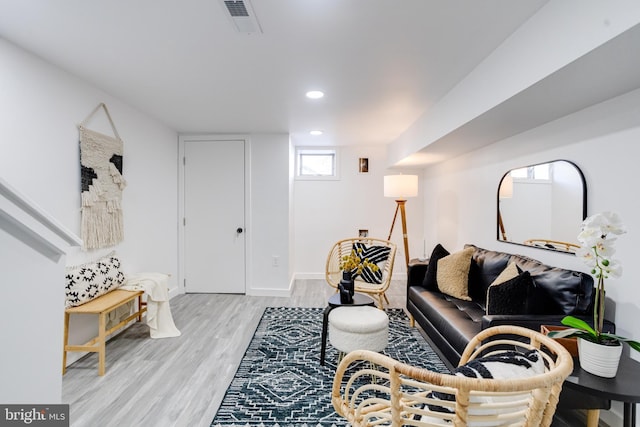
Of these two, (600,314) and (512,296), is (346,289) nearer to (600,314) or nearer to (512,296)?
(512,296)

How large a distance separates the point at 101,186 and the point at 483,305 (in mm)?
3555

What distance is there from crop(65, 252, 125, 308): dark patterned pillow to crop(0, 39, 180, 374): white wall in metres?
0.11

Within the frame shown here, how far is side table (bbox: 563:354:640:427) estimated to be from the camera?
1263 mm

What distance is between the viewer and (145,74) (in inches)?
97.7

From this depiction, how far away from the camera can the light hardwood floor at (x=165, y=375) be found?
6.40ft

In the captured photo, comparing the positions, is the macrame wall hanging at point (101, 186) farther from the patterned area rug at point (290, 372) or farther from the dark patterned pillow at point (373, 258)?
the dark patterned pillow at point (373, 258)

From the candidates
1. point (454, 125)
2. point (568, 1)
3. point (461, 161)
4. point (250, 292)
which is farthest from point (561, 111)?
point (250, 292)

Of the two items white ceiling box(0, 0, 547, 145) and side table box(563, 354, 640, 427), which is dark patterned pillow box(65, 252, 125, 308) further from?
side table box(563, 354, 640, 427)

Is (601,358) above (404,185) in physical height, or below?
below

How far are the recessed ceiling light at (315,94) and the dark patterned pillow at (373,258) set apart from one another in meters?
1.94

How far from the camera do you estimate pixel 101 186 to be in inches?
112

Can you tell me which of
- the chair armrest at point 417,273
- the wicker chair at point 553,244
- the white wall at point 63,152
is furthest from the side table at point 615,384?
the white wall at point 63,152

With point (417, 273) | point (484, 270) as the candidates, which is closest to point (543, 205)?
point (484, 270)

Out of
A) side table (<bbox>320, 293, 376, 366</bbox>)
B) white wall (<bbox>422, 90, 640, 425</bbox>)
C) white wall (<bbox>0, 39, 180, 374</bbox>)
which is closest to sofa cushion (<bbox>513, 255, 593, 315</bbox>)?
white wall (<bbox>422, 90, 640, 425</bbox>)
